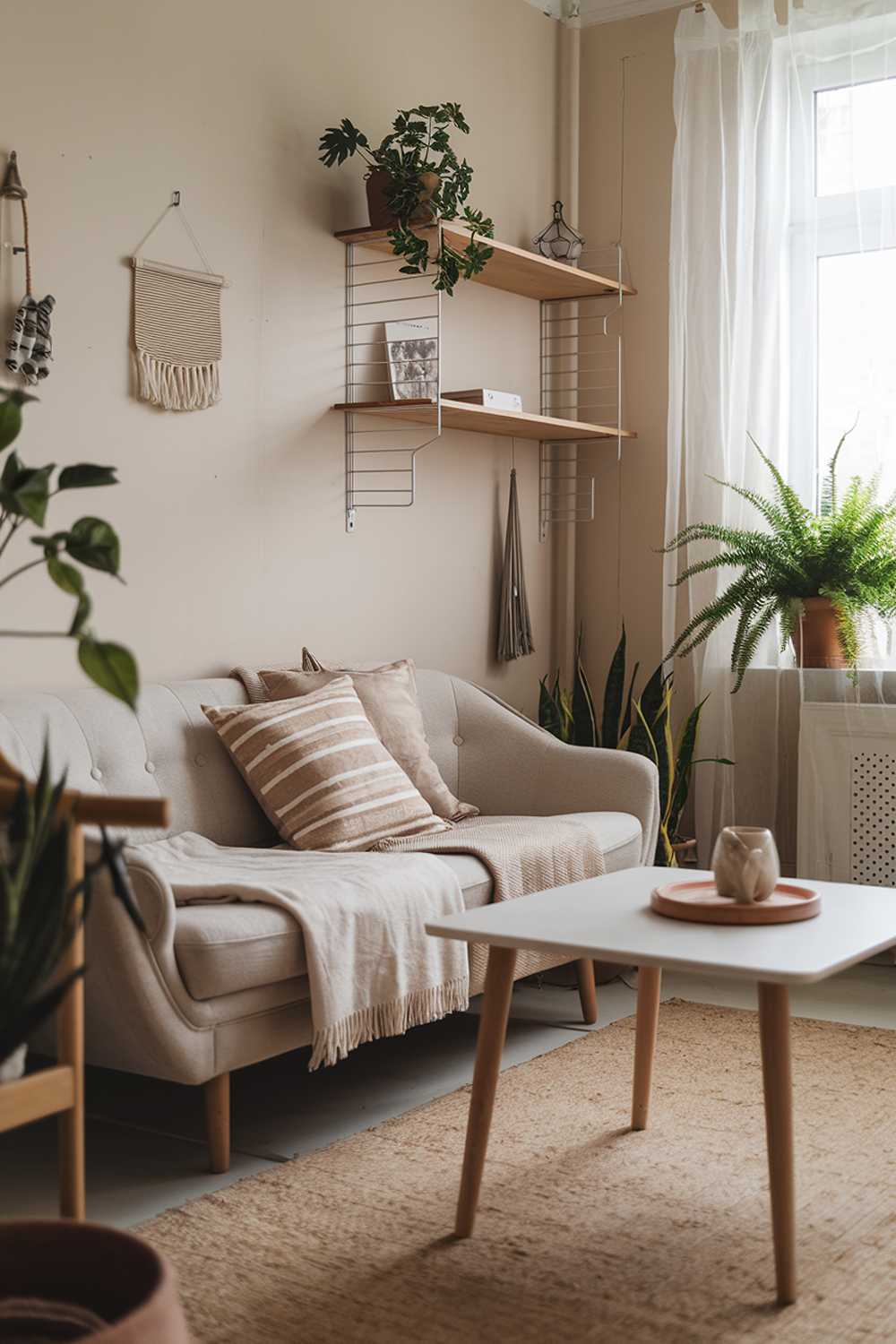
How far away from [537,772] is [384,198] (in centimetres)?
150

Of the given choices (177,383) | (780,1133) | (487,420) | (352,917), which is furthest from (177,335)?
(780,1133)

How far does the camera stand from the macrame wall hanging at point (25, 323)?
2.95 meters

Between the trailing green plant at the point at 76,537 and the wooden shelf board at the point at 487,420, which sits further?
the wooden shelf board at the point at 487,420

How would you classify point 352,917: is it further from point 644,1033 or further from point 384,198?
point 384,198

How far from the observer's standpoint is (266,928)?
8.18 feet

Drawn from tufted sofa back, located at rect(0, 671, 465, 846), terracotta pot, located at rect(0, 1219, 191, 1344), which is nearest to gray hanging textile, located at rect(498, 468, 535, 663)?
tufted sofa back, located at rect(0, 671, 465, 846)

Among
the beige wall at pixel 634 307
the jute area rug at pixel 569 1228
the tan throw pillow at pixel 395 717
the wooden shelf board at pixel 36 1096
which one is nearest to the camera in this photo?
the wooden shelf board at pixel 36 1096

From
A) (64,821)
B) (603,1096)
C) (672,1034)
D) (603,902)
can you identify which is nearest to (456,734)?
(672,1034)

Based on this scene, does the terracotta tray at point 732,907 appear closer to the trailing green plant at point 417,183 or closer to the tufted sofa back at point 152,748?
the tufted sofa back at point 152,748

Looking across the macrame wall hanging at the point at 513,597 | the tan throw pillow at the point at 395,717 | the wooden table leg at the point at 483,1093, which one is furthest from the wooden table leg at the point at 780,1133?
the macrame wall hanging at the point at 513,597

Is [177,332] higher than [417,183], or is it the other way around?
[417,183]

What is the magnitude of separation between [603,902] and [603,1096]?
0.65m

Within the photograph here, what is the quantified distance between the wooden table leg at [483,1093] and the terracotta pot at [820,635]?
2085 millimetres

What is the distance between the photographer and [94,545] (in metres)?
1.74
